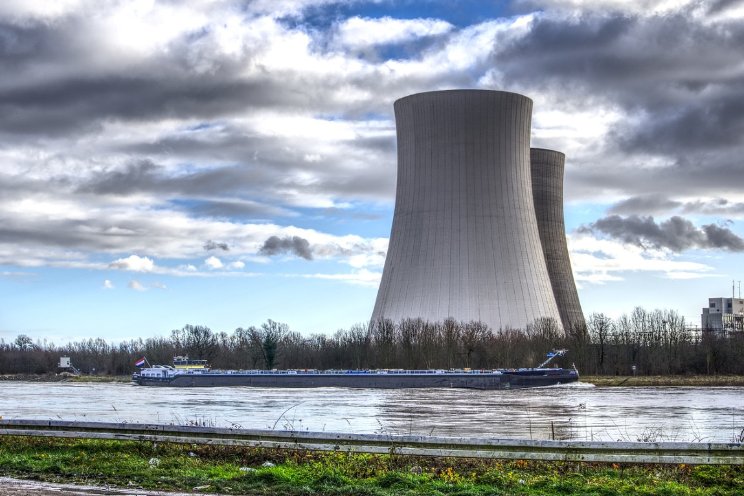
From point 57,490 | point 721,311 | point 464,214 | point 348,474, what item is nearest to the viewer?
point 57,490

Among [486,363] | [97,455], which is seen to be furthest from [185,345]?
[97,455]

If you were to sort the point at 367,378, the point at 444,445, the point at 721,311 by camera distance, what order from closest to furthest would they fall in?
the point at 444,445 < the point at 367,378 < the point at 721,311

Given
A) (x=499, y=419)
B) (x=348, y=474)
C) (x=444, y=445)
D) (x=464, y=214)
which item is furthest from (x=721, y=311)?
(x=348, y=474)

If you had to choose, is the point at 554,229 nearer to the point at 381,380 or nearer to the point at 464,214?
the point at 464,214

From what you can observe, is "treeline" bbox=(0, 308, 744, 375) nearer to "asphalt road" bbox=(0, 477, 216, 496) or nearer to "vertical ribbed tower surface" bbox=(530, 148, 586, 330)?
"vertical ribbed tower surface" bbox=(530, 148, 586, 330)

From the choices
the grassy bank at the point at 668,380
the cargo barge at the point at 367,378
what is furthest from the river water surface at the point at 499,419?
the cargo barge at the point at 367,378

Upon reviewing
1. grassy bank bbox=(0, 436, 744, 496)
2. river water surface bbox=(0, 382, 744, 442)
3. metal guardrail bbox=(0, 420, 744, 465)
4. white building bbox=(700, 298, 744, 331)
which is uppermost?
white building bbox=(700, 298, 744, 331)

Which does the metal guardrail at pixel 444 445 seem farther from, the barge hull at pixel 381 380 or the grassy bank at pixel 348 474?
the barge hull at pixel 381 380

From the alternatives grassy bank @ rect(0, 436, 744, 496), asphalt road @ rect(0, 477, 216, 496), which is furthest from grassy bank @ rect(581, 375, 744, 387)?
asphalt road @ rect(0, 477, 216, 496)
